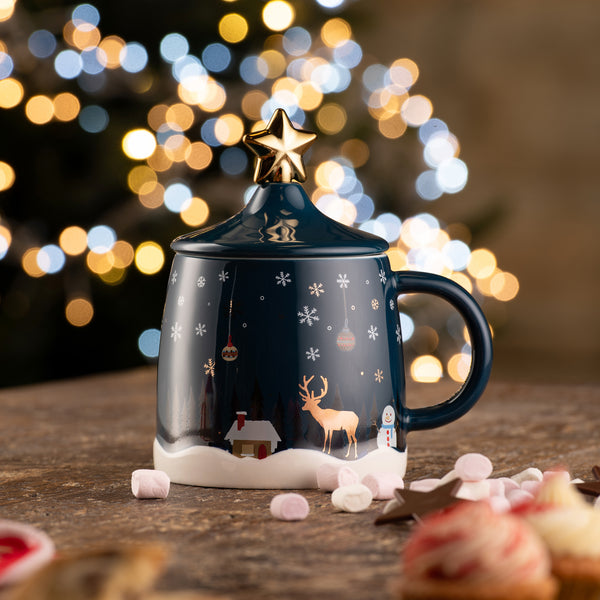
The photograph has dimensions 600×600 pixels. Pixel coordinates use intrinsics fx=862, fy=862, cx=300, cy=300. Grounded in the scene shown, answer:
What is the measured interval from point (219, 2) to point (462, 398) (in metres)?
1.51

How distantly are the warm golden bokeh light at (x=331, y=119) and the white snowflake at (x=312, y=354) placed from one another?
1.48 meters

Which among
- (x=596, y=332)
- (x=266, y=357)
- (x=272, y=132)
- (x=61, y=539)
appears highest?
(x=272, y=132)

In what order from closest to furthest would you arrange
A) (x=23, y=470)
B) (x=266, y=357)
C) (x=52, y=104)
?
(x=266, y=357) < (x=23, y=470) < (x=52, y=104)

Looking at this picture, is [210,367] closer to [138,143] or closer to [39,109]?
[138,143]

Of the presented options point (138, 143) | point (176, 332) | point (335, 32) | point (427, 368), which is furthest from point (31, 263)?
point (176, 332)

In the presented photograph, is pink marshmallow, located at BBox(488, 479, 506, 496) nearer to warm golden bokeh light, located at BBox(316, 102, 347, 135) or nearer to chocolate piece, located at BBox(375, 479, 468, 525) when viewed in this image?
chocolate piece, located at BBox(375, 479, 468, 525)

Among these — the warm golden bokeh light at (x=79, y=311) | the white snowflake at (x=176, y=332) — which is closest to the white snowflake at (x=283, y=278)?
the white snowflake at (x=176, y=332)

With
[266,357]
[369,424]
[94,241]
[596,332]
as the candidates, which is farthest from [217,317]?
[596,332]

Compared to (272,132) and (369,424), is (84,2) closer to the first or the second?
(272,132)

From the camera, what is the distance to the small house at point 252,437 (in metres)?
0.72

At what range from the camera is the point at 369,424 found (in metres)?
0.75

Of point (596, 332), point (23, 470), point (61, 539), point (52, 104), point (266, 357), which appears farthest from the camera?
point (596, 332)

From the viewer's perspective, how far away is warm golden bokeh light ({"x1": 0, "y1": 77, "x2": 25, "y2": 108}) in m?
1.91

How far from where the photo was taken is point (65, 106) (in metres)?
1.96
